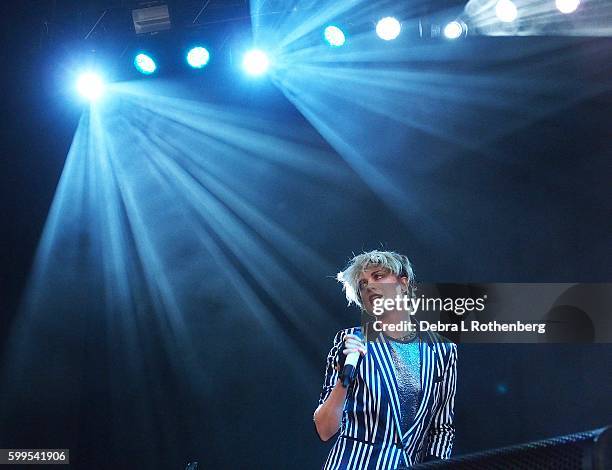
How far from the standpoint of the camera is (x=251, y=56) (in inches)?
159

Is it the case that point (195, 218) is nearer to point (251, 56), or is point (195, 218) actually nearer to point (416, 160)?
point (251, 56)

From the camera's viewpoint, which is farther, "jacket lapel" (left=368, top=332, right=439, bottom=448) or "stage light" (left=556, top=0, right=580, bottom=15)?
"stage light" (left=556, top=0, right=580, bottom=15)

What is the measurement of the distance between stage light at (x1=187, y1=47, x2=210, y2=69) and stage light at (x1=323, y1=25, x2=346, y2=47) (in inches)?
29.1

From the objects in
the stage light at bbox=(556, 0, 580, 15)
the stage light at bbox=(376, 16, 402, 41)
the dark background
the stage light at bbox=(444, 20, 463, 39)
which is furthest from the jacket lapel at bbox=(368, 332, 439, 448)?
the stage light at bbox=(556, 0, 580, 15)

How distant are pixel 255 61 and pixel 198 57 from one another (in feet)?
1.19

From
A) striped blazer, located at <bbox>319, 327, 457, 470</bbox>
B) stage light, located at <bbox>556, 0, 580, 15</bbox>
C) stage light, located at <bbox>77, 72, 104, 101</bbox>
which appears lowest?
striped blazer, located at <bbox>319, 327, 457, 470</bbox>

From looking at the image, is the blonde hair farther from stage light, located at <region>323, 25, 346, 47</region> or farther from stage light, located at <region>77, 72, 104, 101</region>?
stage light, located at <region>77, 72, 104, 101</region>

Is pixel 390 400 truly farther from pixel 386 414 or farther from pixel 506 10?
pixel 506 10

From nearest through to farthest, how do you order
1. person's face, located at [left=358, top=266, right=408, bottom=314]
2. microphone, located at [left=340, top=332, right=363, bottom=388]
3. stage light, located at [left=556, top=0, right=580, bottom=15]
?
microphone, located at [left=340, top=332, right=363, bottom=388] → person's face, located at [left=358, top=266, right=408, bottom=314] → stage light, located at [left=556, top=0, right=580, bottom=15]

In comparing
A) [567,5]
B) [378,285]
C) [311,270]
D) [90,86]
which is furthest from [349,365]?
[90,86]

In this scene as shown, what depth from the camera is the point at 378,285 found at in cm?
207

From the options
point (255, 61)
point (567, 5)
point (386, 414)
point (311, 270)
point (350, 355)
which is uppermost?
point (567, 5)

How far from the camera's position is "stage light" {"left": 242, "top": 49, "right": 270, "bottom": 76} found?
4.03 m

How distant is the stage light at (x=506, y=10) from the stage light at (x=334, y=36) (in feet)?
3.01
